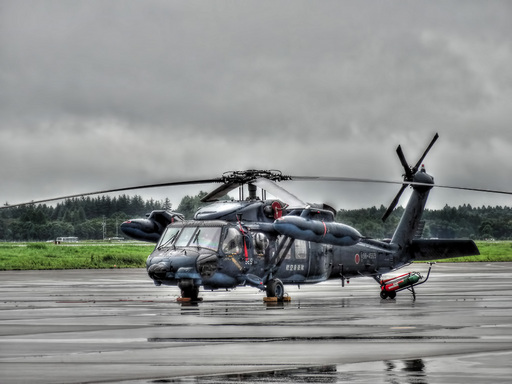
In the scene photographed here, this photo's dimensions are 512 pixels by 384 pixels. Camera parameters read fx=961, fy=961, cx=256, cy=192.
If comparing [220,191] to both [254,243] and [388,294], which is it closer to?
[254,243]

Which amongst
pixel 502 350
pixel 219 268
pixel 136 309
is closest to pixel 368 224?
pixel 219 268

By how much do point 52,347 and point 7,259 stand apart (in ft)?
212

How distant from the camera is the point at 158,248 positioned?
29.9 m

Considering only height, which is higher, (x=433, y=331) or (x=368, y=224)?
(x=368, y=224)

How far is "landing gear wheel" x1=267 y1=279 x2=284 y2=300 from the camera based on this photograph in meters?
30.2

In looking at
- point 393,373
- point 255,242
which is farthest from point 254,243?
point 393,373

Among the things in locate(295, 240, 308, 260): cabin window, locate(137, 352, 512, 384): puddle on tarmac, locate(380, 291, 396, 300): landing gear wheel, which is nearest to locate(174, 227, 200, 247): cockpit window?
locate(295, 240, 308, 260): cabin window

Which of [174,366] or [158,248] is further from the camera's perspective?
[158,248]

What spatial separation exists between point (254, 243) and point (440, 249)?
870 cm

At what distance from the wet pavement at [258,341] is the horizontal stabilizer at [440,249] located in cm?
497

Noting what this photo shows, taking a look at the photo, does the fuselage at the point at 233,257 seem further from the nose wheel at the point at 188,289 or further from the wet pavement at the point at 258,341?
the wet pavement at the point at 258,341

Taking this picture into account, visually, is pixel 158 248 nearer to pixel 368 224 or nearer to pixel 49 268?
pixel 368 224

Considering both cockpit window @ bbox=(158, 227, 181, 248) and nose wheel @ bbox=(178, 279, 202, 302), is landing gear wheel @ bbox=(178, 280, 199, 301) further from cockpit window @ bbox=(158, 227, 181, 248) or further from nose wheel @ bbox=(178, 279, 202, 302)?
cockpit window @ bbox=(158, 227, 181, 248)

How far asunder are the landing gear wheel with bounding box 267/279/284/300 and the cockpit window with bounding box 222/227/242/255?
148cm
